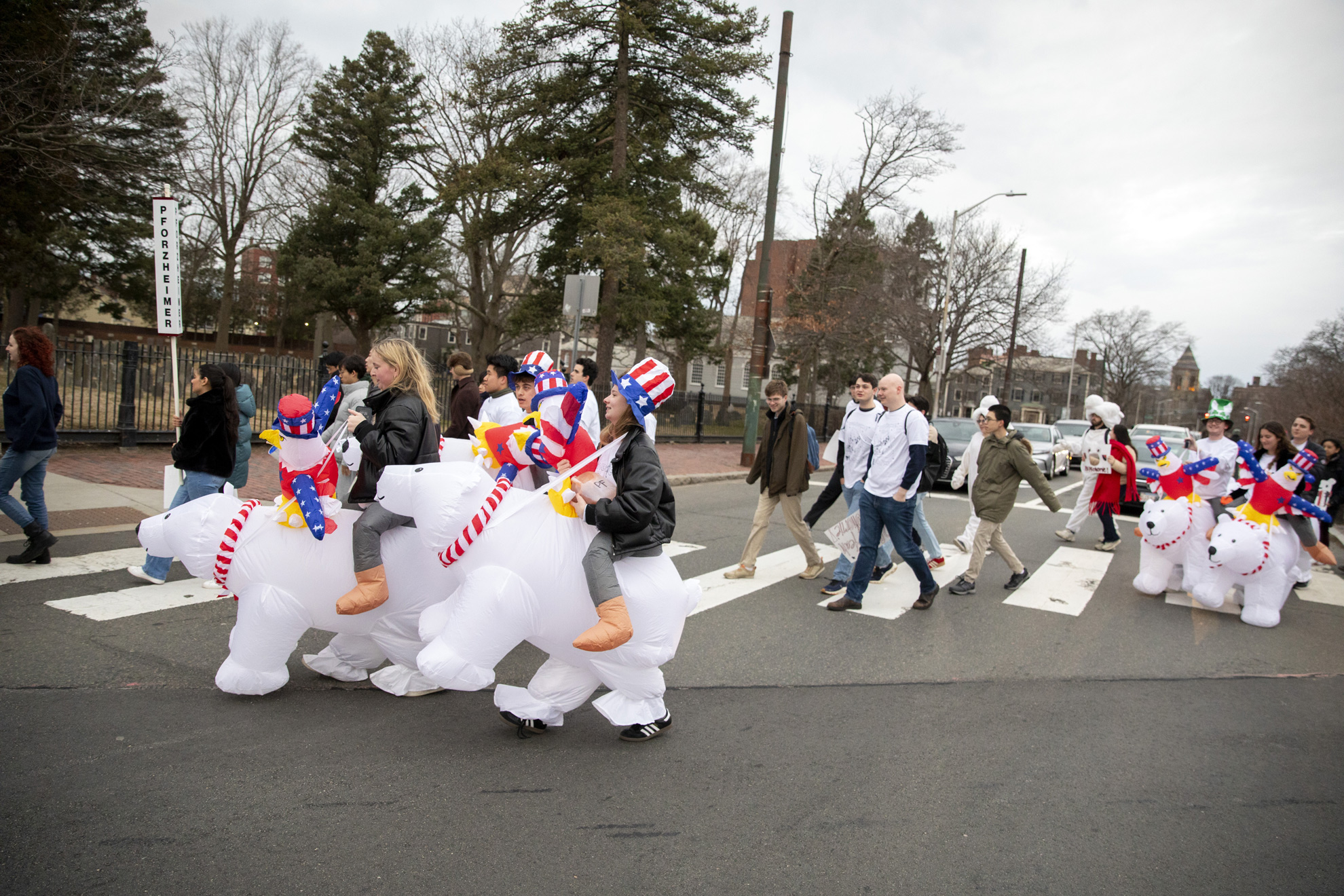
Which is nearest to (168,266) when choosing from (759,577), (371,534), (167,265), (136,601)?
(167,265)

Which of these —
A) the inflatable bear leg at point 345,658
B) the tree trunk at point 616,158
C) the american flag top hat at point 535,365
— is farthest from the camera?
the tree trunk at point 616,158

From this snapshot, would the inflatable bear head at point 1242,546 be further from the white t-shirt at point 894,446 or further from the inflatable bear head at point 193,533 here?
the inflatable bear head at point 193,533

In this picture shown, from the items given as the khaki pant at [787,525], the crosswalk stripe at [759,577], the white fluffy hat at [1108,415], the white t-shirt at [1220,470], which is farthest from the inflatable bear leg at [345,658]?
the white fluffy hat at [1108,415]

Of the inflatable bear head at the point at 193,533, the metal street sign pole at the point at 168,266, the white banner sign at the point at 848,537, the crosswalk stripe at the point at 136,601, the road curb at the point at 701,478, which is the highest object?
the metal street sign pole at the point at 168,266

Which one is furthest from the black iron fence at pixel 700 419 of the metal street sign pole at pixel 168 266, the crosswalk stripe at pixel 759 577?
the metal street sign pole at pixel 168 266

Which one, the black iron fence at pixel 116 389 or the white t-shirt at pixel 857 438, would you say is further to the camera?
the black iron fence at pixel 116 389

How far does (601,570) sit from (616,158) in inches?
751

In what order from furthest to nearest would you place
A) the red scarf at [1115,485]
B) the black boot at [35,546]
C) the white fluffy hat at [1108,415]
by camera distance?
the white fluffy hat at [1108,415] → the red scarf at [1115,485] → the black boot at [35,546]

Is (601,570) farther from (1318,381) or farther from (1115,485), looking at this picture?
(1318,381)

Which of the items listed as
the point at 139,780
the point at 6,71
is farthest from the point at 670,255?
the point at 139,780

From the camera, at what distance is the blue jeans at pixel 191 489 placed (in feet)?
19.0

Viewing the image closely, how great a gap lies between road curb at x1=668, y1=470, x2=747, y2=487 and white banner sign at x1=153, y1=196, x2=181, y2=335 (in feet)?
28.4

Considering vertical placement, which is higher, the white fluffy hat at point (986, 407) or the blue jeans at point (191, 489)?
the white fluffy hat at point (986, 407)

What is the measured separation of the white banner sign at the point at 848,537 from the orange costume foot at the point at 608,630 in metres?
4.05
